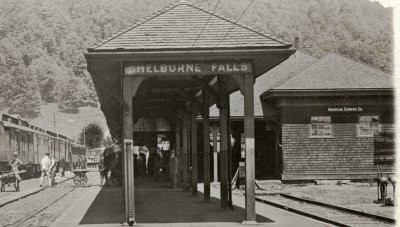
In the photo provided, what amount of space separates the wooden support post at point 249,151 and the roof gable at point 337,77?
15408mm

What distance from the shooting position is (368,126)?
2833 cm

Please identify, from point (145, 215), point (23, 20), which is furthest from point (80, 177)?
point (23, 20)

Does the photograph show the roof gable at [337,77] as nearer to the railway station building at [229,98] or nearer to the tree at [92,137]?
the railway station building at [229,98]

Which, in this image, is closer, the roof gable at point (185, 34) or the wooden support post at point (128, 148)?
the wooden support post at point (128, 148)

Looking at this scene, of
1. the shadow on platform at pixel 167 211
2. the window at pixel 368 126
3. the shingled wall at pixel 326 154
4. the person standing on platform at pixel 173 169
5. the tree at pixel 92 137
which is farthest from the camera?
the tree at pixel 92 137

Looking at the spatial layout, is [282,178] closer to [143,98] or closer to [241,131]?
[241,131]

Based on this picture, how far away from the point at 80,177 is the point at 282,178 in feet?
32.1

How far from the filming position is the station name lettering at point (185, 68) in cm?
1255

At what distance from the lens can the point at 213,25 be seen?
1371 cm

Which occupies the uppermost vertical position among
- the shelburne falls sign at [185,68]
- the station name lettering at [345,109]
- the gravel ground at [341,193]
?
the shelburne falls sign at [185,68]

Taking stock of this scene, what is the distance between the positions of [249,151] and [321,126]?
16.0 metres

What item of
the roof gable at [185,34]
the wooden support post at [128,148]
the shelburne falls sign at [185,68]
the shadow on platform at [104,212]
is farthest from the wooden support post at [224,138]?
the wooden support post at [128,148]

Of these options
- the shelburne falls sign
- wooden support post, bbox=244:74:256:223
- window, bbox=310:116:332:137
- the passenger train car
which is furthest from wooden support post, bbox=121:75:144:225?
the passenger train car

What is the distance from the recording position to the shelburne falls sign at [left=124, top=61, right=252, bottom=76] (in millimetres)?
12555
